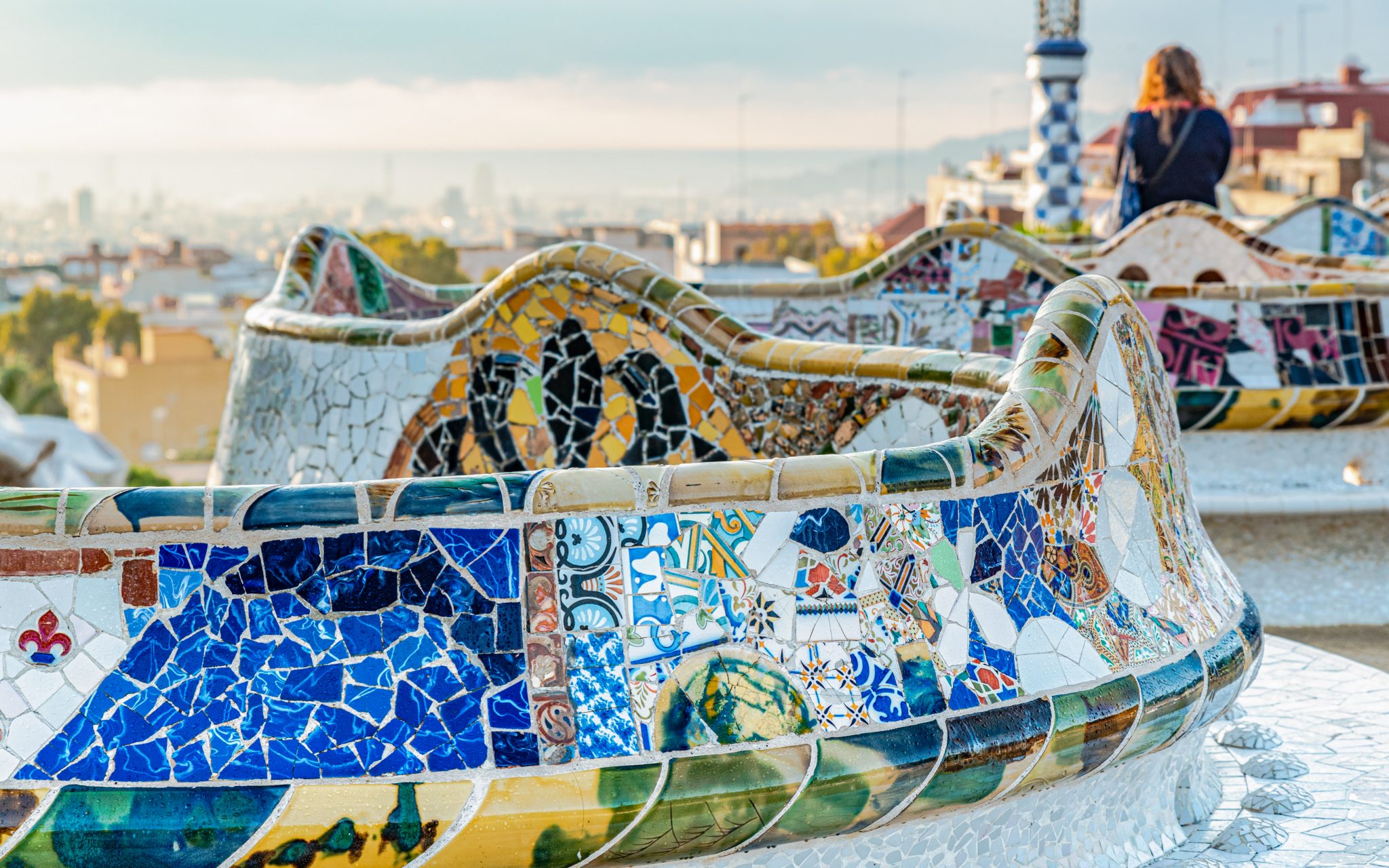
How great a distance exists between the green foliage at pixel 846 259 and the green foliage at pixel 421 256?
38.9 feet

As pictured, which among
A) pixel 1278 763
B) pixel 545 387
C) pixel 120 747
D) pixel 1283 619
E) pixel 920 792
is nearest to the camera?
pixel 120 747

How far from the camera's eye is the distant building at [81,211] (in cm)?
18375

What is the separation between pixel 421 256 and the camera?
5838 cm

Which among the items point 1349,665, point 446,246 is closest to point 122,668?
point 1349,665

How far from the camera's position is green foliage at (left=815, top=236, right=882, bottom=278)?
4916 cm

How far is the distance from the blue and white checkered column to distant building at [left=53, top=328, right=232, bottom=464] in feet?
155

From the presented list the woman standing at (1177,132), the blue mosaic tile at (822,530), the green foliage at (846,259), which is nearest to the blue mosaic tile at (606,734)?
the blue mosaic tile at (822,530)

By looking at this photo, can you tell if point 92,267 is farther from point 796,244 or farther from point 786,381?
point 786,381

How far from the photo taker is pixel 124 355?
60.9 m

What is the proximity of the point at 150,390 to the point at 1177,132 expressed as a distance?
179ft

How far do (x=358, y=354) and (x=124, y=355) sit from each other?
5814cm

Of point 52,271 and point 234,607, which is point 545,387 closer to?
point 234,607

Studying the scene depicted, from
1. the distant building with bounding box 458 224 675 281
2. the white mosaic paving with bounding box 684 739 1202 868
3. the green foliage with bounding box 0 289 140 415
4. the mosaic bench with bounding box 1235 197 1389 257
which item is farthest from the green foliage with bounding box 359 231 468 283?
the white mosaic paving with bounding box 684 739 1202 868

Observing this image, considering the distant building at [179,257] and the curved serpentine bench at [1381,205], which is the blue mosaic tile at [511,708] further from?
the distant building at [179,257]
